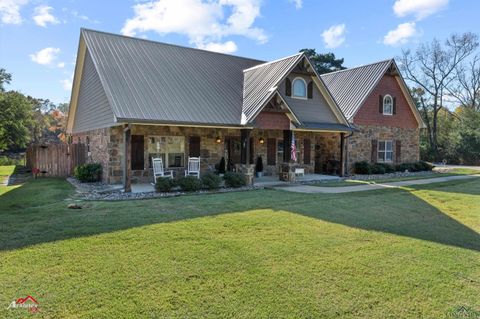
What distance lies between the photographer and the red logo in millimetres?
3426

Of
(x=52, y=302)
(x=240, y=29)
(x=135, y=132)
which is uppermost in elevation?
(x=240, y=29)

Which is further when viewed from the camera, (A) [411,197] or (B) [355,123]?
(B) [355,123]

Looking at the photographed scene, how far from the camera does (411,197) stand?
1060cm

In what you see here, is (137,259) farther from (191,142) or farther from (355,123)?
(355,123)

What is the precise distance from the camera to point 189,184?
36.8 feet

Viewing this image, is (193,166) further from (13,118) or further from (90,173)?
(13,118)

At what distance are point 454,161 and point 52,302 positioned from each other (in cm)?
3408

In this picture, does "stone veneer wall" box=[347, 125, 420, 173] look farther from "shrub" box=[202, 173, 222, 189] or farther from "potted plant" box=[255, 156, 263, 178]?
"shrub" box=[202, 173, 222, 189]

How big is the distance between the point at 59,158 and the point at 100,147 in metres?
3.95

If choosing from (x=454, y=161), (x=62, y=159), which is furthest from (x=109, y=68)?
(x=454, y=161)

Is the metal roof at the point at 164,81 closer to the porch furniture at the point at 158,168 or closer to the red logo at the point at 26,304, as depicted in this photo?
the porch furniture at the point at 158,168

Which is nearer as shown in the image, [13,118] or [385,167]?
[385,167]

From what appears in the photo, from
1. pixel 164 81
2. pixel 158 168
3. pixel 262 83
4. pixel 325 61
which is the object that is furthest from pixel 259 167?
pixel 325 61

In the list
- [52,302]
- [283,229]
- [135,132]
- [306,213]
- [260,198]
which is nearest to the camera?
[52,302]
